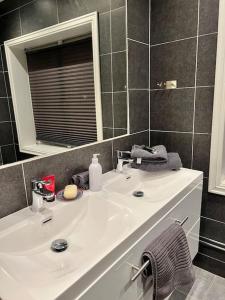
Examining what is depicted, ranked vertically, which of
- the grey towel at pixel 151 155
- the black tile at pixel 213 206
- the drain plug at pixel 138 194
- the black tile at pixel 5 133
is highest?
the black tile at pixel 5 133

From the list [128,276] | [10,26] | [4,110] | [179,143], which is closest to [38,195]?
[4,110]

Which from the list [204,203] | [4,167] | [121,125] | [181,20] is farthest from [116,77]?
[204,203]

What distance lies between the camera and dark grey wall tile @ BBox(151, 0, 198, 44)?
1.45 m

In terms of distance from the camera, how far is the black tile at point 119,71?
1.47 m

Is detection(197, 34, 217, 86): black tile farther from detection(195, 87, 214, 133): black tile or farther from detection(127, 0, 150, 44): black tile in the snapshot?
detection(127, 0, 150, 44): black tile

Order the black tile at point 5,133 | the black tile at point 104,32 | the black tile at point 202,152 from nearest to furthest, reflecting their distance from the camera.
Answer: the black tile at point 5,133 < the black tile at point 104,32 < the black tile at point 202,152

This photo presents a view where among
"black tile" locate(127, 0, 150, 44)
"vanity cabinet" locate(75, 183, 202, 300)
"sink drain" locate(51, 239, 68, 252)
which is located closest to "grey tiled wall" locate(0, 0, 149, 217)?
"black tile" locate(127, 0, 150, 44)

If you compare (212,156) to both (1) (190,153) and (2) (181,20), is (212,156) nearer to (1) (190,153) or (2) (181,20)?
(1) (190,153)

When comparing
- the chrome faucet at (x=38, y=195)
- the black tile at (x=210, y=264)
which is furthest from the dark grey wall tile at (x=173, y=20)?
the black tile at (x=210, y=264)

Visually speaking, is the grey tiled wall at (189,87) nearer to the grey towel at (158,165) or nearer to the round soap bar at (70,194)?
the grey towel at (158,165)

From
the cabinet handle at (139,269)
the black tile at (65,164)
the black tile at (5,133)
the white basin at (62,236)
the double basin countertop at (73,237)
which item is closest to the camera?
the double basin countertop at (73,237)

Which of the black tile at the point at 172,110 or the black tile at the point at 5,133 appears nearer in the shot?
the black tile at the point at 5,133

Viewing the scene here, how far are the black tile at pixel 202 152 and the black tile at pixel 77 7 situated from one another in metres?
1.03

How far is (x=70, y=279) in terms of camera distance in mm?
607
